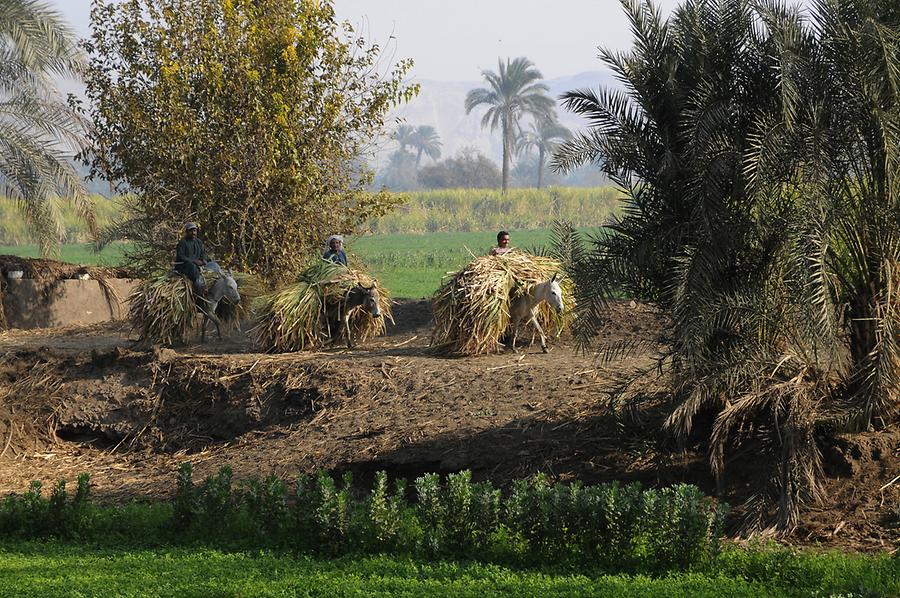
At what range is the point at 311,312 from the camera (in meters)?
14.9

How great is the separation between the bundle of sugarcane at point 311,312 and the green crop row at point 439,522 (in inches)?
224

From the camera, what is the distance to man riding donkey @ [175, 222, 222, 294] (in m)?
15.2

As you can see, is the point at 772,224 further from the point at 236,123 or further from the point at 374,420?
the point at 236,123

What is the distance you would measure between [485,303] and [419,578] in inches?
263

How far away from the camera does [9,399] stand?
14.2 m

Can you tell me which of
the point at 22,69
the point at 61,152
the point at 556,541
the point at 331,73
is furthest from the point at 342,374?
the point at 22,69

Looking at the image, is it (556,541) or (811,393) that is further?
(811,393)

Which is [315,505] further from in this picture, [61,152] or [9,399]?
[61,152]

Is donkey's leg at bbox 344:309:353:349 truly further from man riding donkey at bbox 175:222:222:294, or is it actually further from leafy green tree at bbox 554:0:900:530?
leafy green tree at bbox 554:0:900:530

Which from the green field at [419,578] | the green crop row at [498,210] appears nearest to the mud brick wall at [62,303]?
the green field at [419,578]

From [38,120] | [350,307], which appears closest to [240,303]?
[350,307]

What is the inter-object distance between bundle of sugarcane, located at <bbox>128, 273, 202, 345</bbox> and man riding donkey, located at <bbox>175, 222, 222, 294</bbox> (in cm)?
12

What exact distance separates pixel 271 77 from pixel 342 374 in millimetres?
6771

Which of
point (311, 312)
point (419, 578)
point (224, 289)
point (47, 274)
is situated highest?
point (47, 274)
